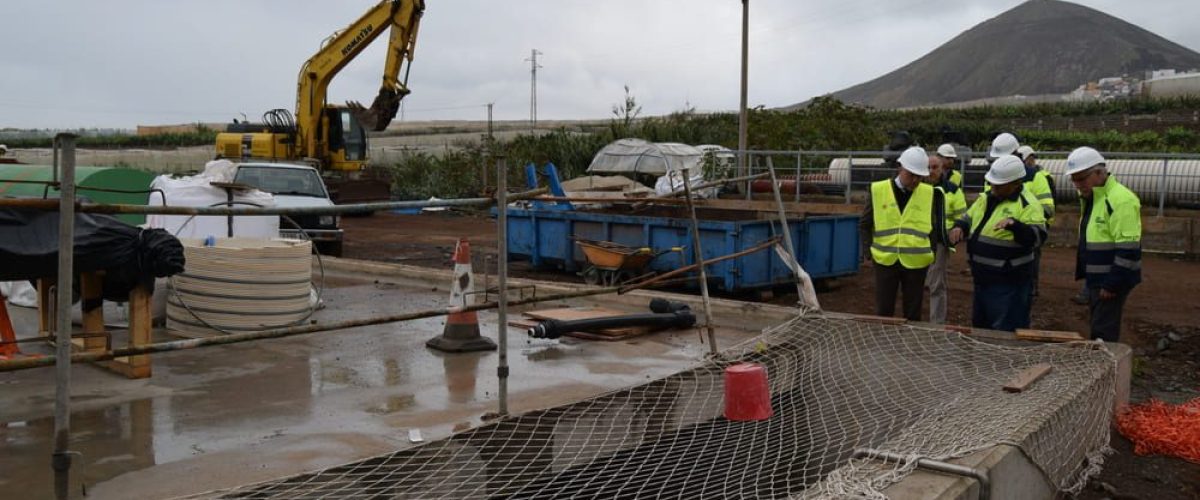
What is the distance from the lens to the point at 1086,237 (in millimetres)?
8000

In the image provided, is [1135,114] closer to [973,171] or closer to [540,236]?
[973,171]

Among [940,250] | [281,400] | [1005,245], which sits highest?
[1005,245]

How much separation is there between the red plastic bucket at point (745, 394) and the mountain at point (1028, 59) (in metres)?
139

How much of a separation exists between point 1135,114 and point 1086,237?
42071mm

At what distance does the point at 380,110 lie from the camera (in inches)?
915


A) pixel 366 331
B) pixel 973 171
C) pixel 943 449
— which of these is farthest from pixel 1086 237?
pixel 973 171

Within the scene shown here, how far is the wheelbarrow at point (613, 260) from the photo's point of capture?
13484 millimetres

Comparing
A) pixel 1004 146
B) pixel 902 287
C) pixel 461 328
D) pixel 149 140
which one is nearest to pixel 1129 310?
pixel 1004 146

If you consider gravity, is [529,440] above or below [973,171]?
below

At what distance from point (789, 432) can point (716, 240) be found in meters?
6.93

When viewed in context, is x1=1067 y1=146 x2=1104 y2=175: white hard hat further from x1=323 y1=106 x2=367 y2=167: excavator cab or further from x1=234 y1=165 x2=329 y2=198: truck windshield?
x1=323 y1=106 x2=367 y2=167: excavator cab

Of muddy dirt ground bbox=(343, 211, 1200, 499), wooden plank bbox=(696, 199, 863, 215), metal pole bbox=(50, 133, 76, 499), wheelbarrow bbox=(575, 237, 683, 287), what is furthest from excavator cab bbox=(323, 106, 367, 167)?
metal pole bbox=(50, 133, 76, 499)

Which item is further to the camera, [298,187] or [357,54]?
[357,54]

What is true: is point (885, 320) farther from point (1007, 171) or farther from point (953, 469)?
point (953, 469)
